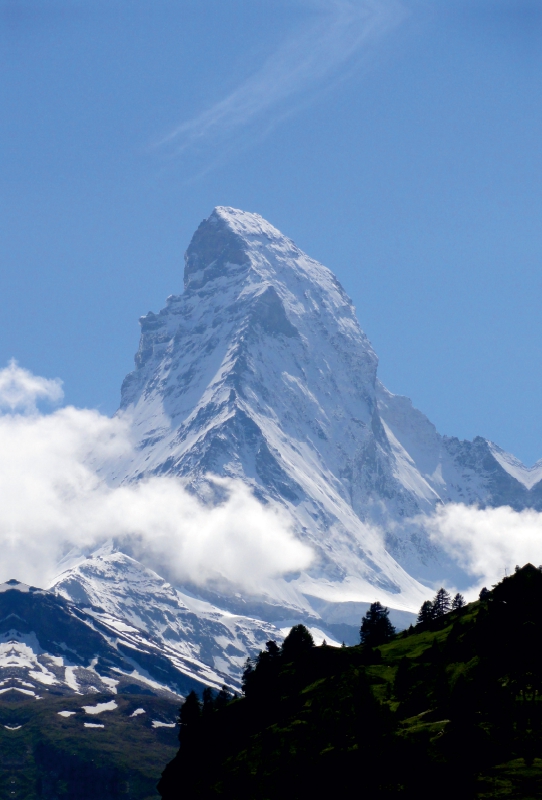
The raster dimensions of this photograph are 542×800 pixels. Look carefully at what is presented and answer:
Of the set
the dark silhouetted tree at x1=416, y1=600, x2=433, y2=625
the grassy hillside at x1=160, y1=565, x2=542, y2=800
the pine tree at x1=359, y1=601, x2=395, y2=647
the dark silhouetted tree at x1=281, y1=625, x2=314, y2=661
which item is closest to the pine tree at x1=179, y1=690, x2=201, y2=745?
the grassy hillside at x1=160, y1=565, x2=542, y2=800

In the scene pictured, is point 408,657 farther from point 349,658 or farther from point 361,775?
point 361,775

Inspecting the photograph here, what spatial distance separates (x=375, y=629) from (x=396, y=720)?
2318 inches

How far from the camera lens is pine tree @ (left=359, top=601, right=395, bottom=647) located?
174 m

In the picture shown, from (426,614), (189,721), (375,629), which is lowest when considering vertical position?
(189,721)

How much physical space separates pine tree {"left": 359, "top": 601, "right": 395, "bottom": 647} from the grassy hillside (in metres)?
6.60

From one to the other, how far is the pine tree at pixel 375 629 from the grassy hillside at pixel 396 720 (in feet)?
21.7

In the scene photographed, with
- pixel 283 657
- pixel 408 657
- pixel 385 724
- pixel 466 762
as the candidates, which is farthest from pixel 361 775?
pixel 283 657

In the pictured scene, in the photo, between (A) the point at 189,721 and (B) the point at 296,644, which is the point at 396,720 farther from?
(B) the point at 296,644

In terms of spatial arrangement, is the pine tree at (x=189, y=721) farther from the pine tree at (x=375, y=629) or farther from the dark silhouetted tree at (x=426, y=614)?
the dark silhouetted tree at (x=426, y=614)

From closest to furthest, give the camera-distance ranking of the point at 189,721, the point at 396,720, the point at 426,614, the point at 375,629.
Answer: the point at 396,720, the point at 189,721, the point at 375,629, the point at 426,614

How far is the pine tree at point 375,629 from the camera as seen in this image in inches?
6845

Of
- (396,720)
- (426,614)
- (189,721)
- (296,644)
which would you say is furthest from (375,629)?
(396,720)

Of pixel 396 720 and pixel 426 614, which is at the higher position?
pixel 426 614

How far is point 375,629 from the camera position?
178375 millimetres
